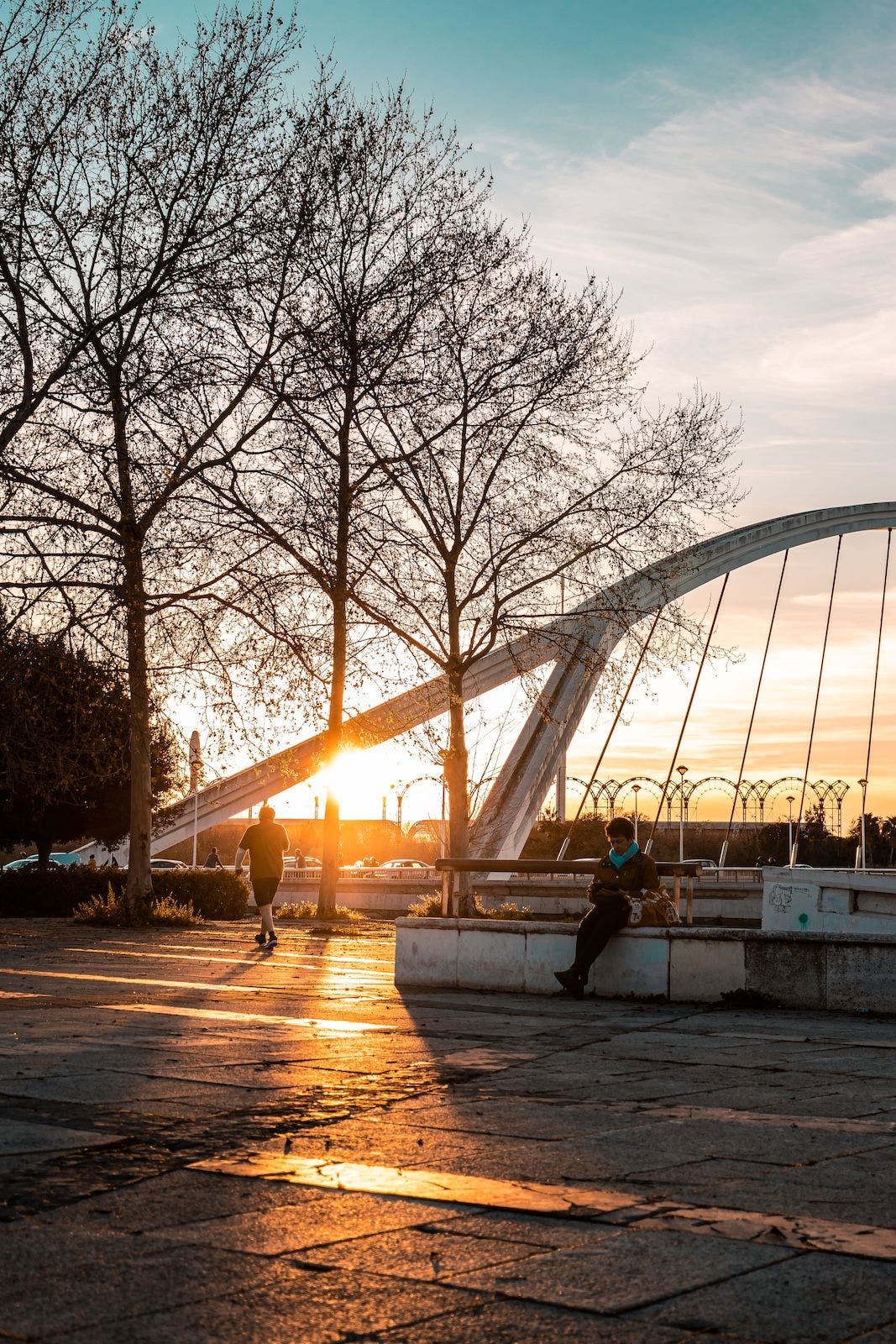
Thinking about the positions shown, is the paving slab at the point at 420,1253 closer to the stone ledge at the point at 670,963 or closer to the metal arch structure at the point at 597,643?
the stone ledge at the point at 670,963

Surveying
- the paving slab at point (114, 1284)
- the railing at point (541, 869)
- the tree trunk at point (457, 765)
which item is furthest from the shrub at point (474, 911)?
the paving slab at point (114, 1284)

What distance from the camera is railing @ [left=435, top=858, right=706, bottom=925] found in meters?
10.6

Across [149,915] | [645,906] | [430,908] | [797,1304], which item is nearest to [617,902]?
[645,906]

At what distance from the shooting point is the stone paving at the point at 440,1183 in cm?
267

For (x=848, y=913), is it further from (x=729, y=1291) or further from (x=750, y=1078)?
(x=729, y=1291)

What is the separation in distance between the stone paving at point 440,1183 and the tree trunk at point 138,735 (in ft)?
33.6

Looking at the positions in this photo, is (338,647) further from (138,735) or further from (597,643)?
(597,643)

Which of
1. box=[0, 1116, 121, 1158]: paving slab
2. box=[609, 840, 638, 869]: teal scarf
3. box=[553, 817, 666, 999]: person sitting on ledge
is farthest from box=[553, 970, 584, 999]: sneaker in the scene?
box=[0, 1116, 121, 1158]: paving slab

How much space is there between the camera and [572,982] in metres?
9.98

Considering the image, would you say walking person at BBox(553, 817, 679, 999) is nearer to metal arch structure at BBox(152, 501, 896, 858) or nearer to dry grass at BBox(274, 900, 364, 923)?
metal arch structure at BBox(152, 501, 896, 858)

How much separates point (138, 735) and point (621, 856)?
376 inches

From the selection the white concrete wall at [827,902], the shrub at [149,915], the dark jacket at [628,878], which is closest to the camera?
the dark jacket at [628,878]

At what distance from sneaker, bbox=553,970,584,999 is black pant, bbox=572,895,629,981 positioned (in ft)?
0.11

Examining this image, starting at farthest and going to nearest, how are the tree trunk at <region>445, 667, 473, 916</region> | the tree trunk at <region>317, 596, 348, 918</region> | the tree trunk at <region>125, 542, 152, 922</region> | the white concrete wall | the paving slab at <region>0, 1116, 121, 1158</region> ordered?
the tree trunk at <region>445, 667, 473, 916</region> < the tree trunk at <region>317, 596, 348, 918</region> < the white concrete wall < the tree trunk at <region>125, 542, 152, 922</region> < the paving slab at <region>0, 1116, 121, 1158</region>
